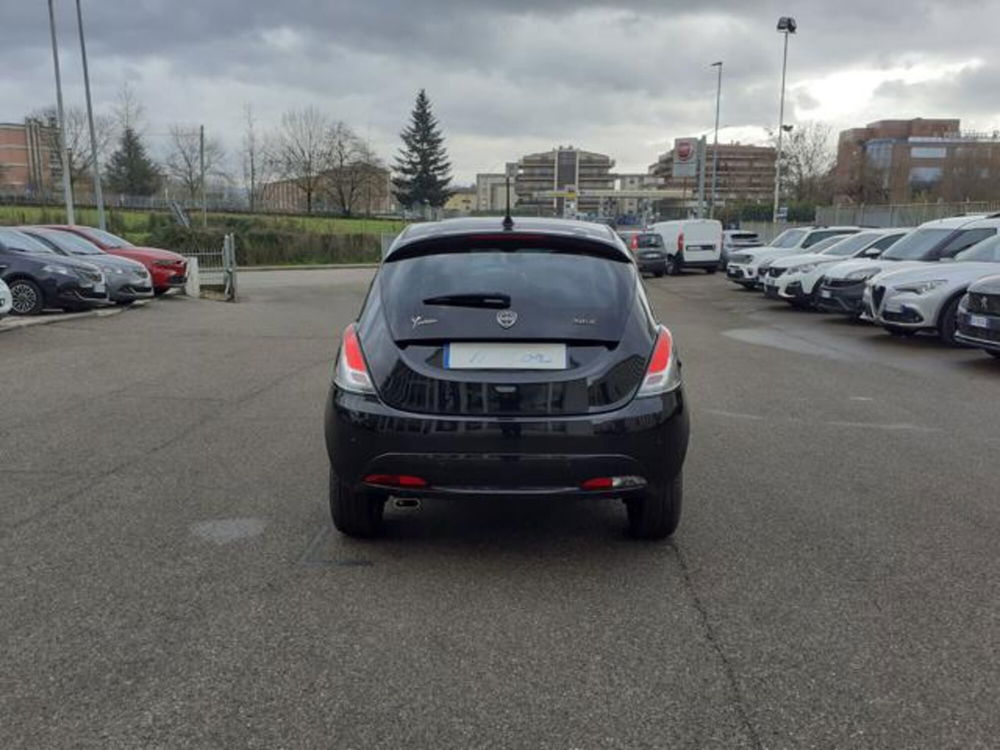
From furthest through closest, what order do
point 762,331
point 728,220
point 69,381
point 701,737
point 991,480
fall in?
1. point 728,220
2. point 762,331
3. point 69,381
4. point 991,480
5. point 701,737

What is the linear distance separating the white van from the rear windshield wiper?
29.5 m

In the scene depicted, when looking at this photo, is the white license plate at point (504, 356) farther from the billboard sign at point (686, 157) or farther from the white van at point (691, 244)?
the billboard sign at point (686, 157)

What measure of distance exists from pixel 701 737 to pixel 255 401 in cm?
633

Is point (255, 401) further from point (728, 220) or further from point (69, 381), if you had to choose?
point (728, 220)

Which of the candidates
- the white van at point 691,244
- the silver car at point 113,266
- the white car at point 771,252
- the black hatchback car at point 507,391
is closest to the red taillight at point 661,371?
the black hatchback car at point 507,391

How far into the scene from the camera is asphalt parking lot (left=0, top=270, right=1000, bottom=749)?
287cm

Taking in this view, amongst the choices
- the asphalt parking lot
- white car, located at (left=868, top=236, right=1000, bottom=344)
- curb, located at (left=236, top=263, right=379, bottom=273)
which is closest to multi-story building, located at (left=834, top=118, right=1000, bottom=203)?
curb, located at (left=236, top=263, right=379, bottom=273)

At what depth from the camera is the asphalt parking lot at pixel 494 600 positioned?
287cm

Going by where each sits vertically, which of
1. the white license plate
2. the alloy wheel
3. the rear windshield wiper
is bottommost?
the alloy wheel

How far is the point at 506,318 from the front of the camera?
13.1ft

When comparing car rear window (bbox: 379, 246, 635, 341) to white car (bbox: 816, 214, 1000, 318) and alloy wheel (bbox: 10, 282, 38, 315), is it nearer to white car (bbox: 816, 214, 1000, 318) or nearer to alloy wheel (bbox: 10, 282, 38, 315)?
white car (bbox: 816, 214, 1000, 318)

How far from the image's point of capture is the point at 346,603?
3.75 m

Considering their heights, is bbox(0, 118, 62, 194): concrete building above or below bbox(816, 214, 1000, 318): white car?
above

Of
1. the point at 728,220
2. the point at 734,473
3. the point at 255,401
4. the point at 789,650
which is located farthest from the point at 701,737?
the point at 728,220
